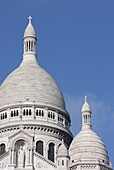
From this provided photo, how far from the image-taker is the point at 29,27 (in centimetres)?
10038

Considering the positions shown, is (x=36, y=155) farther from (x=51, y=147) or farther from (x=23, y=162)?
(x=51, y=147)

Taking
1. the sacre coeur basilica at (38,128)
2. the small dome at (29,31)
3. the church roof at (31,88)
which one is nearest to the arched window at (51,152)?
the sacre coeur basilica at (38,128)

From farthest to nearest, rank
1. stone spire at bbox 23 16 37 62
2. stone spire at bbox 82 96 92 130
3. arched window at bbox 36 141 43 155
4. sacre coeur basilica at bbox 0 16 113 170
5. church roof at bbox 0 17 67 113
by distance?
stone spire at bbox 23 16 37 62, church roof at bbox 0 17 67 113, arched window at bbox 36 141 43 155, stone spire at bbox 82 96 92 130, sacre coeur basilica at bbox 0 16 113 170

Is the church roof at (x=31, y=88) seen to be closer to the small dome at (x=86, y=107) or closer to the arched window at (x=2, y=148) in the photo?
the small dome at (x=86, y=107)

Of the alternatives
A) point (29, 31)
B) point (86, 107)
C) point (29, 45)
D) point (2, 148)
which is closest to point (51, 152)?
point (2, 148)

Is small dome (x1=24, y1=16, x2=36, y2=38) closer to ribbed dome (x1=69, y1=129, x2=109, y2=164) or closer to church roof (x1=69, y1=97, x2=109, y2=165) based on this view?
church roof (x1=69, y1=97, x2=109, y2=165)

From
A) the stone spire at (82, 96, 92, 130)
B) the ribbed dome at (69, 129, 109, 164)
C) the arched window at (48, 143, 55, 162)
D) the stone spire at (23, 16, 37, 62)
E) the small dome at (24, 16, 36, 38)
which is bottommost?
the ribbed dome at (69, 129, 109, 164)

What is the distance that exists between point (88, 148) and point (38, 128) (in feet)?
28.0

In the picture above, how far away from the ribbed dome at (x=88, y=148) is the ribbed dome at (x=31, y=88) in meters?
8.21

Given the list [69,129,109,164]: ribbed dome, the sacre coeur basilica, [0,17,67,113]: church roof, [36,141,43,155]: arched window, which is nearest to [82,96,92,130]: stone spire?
the sacre coeur basilica

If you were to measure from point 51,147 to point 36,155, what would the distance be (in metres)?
8.80

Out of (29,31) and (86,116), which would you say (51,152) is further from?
(29,31)

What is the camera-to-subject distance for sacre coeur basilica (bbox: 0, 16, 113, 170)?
80875 millimetres

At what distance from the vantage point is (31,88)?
93438 mm
